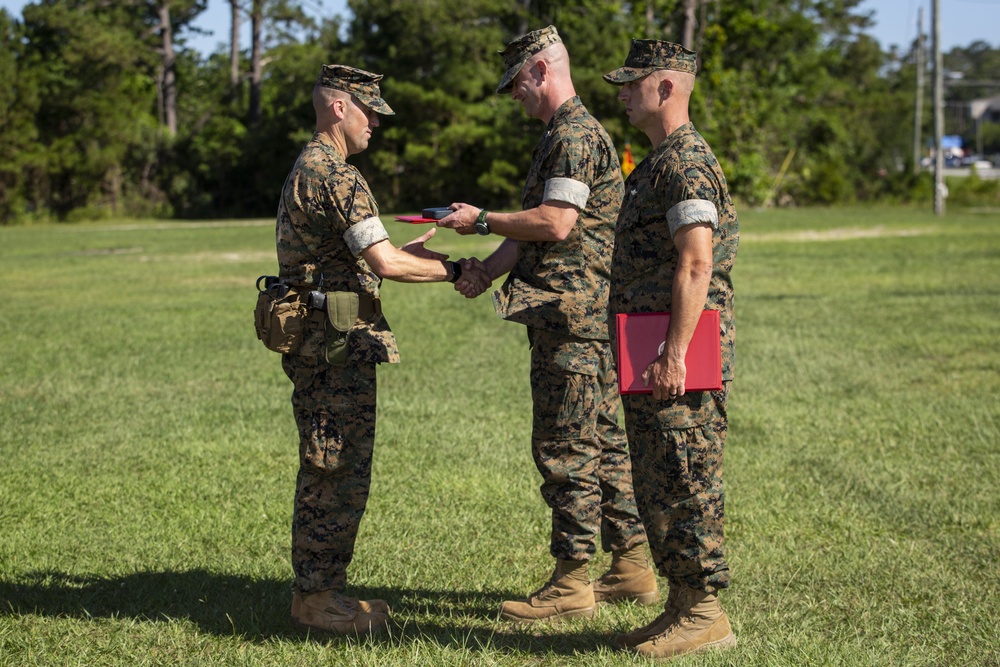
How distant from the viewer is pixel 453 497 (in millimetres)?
6449

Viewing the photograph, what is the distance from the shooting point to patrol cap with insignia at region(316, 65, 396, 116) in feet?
14.5

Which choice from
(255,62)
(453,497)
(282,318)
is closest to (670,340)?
(282,318)

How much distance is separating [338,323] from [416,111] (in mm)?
45121

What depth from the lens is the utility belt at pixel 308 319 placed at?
4.45 meters

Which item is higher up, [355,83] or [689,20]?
[689,20]

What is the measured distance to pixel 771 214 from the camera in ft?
127

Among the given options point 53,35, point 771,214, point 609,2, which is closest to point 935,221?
point 771,214

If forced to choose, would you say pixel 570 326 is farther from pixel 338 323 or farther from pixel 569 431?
pixel 338 323

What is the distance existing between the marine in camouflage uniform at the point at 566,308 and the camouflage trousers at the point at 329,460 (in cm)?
67

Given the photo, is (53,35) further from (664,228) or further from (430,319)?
(664,228)

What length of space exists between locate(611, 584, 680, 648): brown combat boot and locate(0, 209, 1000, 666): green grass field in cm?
9

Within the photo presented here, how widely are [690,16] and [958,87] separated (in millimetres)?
135080

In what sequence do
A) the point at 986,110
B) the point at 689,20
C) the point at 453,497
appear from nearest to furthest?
the point at 453,497 < the point at 689,20 < the point at 986,110

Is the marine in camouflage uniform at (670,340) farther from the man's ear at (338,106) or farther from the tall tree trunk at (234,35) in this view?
the tall tree trunk at (234,35)
